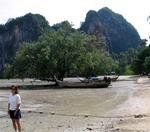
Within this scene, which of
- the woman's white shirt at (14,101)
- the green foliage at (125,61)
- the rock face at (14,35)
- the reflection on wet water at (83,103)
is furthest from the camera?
the rock face at (14,35)

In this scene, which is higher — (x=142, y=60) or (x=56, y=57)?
(x=142, y=60)

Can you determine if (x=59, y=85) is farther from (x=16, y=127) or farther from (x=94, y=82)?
(x=16, y=127)

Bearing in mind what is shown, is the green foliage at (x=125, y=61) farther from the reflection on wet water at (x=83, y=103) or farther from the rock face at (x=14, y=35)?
the reflection on wet water at (x=83, y=103)

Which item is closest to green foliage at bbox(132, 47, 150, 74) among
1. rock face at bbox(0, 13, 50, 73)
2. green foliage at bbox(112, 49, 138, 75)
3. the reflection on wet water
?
green foliage at bbox(112, 49, 138, 75)

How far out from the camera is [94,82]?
5106 centimetres

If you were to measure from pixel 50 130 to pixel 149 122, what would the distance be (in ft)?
12.2

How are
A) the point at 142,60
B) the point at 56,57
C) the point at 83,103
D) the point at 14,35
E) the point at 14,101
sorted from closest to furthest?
1. the point at 14,101
2. the point at 83,103
3. the point at 56,57
4. the point at 142,60
5. the point at 14,35

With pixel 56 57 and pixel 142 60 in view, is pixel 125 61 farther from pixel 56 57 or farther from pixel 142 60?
pixel 56 57

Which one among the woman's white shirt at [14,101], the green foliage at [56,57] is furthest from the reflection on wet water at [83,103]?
the green foliage at [56,57]

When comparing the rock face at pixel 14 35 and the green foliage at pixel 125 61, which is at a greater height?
the rock face at pixel 14 35

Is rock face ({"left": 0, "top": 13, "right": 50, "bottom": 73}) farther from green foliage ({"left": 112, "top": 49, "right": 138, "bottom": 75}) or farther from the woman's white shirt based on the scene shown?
the woman's white shirt

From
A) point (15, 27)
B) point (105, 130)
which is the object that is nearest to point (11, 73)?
point (105, 130)

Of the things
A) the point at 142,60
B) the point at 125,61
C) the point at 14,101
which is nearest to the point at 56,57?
the point at 14,101

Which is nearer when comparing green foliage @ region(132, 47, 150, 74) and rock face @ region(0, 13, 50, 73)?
green foliage @ region(132, 47, 150, 74)
